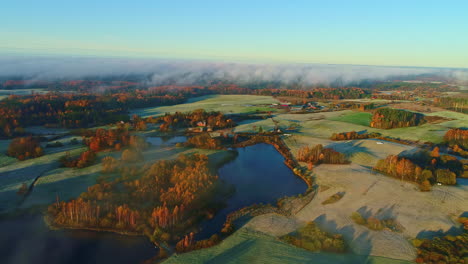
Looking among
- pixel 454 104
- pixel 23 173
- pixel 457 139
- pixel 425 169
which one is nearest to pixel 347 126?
pixel 457 139

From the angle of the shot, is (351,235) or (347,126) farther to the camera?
(347,126)

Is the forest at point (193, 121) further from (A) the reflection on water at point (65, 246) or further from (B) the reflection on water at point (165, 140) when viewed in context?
(A) the reflection on water at point (65, 246)

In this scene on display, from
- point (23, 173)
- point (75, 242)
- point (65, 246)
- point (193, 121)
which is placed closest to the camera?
point (65, 246)

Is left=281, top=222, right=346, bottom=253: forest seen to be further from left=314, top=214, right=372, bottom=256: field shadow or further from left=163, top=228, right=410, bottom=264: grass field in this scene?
left=314, top=214, right=372, bottom=256: field shadow

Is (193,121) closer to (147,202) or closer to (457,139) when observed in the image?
(147,202)

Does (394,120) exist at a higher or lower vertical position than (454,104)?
lower

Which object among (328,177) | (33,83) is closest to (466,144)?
(328,177)
